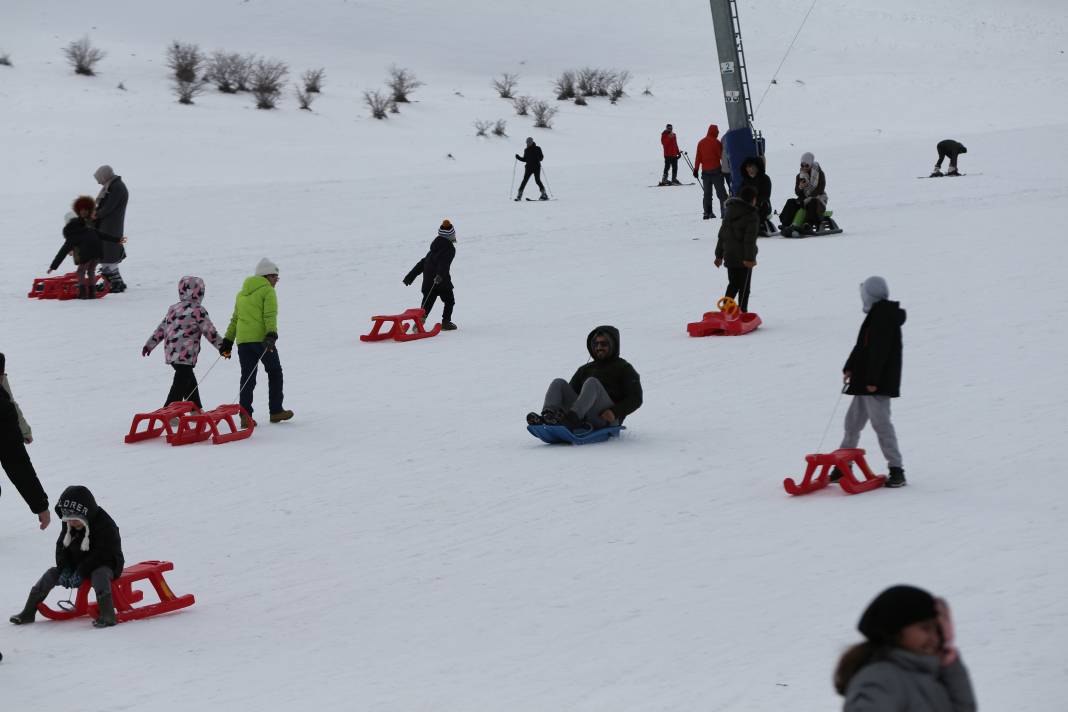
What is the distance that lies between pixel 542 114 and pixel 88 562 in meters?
42.5

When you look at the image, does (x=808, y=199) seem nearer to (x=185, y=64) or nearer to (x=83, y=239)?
(x=83, y=239)

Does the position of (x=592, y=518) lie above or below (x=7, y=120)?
below

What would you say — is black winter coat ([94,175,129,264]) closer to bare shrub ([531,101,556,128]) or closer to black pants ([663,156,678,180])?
black pants ([663,156,678,180])

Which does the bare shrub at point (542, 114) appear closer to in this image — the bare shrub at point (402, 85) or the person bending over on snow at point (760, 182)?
the bare shrub at point (402, 85)

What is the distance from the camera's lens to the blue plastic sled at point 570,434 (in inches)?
491

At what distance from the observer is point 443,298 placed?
18.9 meters

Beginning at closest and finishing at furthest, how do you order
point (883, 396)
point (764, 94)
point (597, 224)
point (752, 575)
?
point (752, 575) → point (883, 396) → point (597, 224) → point (764, 94)

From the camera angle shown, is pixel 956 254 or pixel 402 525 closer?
pixel 402 525

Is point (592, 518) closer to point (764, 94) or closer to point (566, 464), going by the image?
point (566, 464)

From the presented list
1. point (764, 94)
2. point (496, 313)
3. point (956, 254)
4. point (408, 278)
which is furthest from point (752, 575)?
point (764, 94)

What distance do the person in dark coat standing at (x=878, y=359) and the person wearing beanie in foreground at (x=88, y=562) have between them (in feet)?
15.1

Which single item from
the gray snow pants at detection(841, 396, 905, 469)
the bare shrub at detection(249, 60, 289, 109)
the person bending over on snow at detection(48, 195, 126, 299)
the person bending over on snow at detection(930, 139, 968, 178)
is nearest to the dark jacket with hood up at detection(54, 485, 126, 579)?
the gray snow pants at detection(841, 396, 905, 469)

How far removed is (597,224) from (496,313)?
31.2 ft

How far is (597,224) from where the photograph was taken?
2942 centimetres
